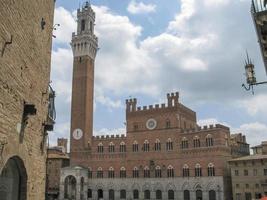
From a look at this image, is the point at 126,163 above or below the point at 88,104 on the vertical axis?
below

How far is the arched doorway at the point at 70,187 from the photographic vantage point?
175 ft

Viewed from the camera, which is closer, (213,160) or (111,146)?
(213,160)

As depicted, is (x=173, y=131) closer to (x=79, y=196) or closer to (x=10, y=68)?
(x=79, y=196)

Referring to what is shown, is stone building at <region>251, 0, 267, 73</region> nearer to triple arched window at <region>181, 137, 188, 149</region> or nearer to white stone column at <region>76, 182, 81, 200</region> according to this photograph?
triple arched window at <region>181, 137, 188, 149</region>

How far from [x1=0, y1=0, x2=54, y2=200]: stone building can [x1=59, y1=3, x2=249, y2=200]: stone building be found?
38.4 meters

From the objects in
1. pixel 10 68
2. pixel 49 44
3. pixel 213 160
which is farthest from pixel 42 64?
pixel 213 160

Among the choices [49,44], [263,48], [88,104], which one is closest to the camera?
[49,44]

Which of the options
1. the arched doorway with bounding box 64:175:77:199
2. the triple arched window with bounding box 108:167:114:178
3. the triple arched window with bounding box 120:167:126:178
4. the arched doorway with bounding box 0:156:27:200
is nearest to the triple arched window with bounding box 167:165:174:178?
the triple arched window with bounding box 120:167:126:178

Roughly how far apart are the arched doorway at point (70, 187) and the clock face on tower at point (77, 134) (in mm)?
6295

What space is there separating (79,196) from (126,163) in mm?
8452

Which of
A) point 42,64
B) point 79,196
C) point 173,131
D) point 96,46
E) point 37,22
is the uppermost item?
point 96,46

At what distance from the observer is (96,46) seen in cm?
6281

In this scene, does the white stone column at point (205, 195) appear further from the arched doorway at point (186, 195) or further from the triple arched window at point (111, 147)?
the triple arched window at point (111, 147)

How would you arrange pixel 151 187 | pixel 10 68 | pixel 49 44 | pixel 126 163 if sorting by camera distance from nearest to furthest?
pixel 10 68 < pixel 49 44 < pixel 151 187 < pixel 126 163
